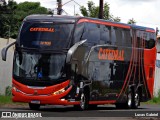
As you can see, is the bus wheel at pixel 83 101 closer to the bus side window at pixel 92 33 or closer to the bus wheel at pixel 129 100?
the bus side window at pixel 92 33

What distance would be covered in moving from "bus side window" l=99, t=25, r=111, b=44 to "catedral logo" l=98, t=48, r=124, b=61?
40 cm

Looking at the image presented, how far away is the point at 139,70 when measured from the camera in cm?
3338

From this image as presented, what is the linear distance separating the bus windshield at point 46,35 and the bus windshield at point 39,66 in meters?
0.38

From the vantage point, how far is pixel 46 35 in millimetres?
26312

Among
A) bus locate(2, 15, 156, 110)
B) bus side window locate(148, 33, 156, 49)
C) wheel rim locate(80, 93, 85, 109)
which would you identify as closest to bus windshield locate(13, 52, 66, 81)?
bus locate(2, 15, 156, 110)

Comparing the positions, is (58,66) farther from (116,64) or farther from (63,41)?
(116,64)

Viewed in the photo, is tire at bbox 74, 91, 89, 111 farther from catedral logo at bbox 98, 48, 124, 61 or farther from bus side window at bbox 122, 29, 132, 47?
bus side window at bbox 122, 29, 132, 47

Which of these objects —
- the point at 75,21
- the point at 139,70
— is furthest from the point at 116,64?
the point at 75,21

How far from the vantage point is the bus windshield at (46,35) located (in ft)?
85.9

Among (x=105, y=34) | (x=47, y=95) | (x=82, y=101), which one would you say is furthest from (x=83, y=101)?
(x=105, y=34)

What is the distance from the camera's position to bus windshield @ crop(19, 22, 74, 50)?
26.2 meters

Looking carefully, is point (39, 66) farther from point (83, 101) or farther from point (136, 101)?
point (136, 101)

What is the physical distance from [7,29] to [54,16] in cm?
4712

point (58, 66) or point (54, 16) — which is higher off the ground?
point (54, 16)
